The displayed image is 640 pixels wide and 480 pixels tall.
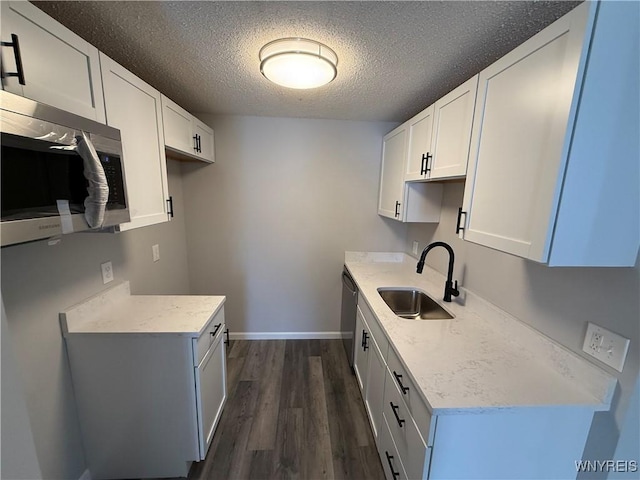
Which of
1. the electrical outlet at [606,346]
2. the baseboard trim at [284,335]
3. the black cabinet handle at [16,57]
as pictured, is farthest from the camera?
the baseboard trim at [284,335]

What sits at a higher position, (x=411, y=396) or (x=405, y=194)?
(x=405, y=194)

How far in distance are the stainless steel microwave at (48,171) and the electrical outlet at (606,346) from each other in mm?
1928

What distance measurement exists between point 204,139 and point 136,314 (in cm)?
153

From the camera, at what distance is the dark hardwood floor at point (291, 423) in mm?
1599

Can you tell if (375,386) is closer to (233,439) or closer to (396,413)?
(396,413)

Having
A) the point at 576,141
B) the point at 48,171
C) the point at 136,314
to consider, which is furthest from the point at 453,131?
the point at 136,314

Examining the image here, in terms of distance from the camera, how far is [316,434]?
1.83 m

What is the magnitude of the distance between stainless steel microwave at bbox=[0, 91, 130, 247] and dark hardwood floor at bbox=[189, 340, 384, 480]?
5.25 feet

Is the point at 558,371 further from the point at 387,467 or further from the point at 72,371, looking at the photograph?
the point at 72,371

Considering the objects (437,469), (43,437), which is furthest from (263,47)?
(43,437)

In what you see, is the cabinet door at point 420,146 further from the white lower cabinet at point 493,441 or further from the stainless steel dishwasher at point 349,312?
the white lower cabinet at point 493,441

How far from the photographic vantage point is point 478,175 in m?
1.23

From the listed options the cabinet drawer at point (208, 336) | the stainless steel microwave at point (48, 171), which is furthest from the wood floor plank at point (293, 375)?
the stainless steel microwave at point (48, 171)

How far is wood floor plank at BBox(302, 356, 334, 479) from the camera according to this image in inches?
62.8
